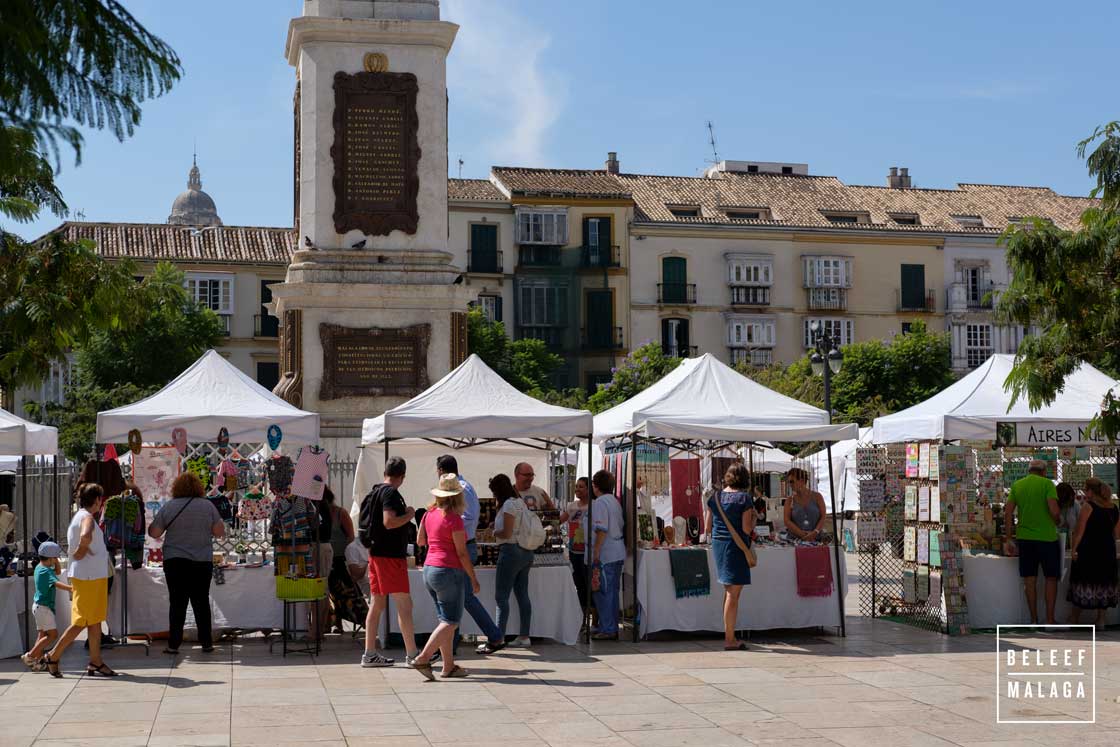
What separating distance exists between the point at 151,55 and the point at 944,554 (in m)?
10.5

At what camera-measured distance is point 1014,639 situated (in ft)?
43.5

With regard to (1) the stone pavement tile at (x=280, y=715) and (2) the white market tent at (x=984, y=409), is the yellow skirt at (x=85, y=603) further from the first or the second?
(2) the white market tent at (x=984, y=409)

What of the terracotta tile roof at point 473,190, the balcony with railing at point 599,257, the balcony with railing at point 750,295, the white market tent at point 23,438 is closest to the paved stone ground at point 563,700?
the white market tent at point 23,438

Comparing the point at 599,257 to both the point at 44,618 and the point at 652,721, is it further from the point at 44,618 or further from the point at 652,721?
the point at 652,721

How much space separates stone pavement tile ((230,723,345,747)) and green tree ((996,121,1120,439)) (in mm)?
6872

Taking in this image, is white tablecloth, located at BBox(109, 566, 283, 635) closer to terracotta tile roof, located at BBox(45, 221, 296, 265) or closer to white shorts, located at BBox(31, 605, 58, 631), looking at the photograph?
white shorts, located at BBox(31, 605, 58, 631)

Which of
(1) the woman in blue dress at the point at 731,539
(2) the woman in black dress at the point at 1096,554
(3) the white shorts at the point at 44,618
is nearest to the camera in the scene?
(3) the white shorts at the point at 44,618

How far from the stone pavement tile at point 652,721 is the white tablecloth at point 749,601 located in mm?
4066

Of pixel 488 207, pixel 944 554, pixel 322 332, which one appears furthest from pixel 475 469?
pixel 488 207

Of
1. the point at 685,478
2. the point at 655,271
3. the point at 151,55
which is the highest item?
the point at 655,271

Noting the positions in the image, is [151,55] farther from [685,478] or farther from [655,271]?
[655,271]

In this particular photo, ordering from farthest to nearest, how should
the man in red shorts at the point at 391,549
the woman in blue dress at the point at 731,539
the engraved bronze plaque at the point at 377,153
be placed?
the engraved bronze plaque at the point at 377,153, the woman in blue dress at the point at 731,539, the man in red shorts at the point at 391,549

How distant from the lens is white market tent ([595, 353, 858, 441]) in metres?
13.4

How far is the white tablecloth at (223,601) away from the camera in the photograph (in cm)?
1302
